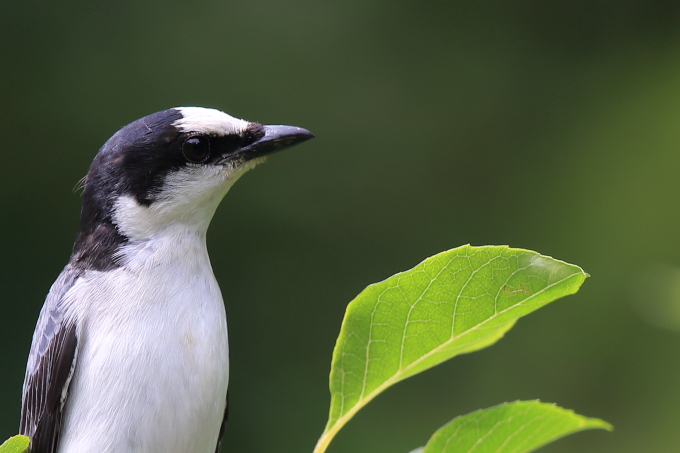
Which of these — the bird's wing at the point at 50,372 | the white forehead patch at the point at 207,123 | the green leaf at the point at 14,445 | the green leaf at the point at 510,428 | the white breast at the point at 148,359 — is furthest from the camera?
the white forehead patch at the point at 207,123

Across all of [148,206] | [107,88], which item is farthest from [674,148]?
[148,206]

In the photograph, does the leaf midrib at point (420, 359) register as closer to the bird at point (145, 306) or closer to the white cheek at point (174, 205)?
the bird at point (145, 306)

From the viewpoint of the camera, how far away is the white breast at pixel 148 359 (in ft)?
5.48

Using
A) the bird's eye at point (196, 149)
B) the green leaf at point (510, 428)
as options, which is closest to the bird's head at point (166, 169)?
the bird's eye at point (196, 149)

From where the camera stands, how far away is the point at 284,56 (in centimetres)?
564

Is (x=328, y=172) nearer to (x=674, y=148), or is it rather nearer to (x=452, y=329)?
(x=674, y=148)

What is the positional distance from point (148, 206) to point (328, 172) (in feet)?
12.3

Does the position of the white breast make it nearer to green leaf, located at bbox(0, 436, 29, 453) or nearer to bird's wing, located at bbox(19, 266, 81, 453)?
bird's wing, located at bbox(19, 266, 81, 453)

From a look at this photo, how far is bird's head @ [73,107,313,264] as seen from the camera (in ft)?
6.32

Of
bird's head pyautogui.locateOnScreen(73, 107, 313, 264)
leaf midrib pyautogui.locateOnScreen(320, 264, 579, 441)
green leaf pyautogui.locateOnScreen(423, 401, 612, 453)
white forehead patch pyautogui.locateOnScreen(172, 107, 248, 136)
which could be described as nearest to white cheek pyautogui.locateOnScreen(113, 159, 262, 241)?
bird's head pyautogui.locateOnScreen(73, 107, 313, 264)

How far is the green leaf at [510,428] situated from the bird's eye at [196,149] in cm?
125

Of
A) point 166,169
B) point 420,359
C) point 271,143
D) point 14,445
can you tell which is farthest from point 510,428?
point 166,169

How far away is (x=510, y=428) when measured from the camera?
3.05 feet

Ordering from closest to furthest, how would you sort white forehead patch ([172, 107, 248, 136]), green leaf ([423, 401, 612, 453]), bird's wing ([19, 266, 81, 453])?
1. green leaf ([423, 401, 612, 453])
2. bird's wing ([19, 266, 81, 453])
3. white forehead patch ([172, 107, 248, 136])
